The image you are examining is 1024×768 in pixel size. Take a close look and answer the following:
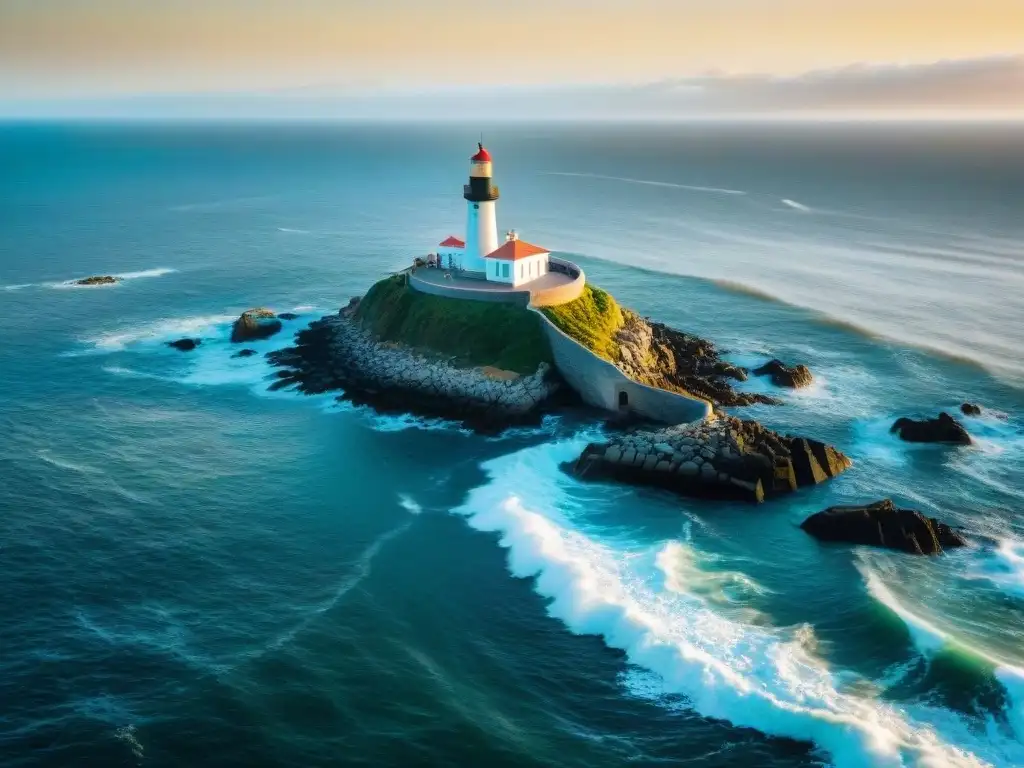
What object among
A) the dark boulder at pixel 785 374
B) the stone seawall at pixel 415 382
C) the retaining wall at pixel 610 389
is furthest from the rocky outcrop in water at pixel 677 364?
the stone seawall at pixel 415 382

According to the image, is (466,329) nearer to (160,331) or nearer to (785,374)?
(785,374)

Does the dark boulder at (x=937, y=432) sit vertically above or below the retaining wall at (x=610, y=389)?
below

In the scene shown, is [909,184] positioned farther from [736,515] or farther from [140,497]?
[140,497]

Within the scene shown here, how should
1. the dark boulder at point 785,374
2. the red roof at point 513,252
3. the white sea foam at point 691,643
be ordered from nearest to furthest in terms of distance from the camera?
the white sea foam at point 691,643
the dark boulder at point 785,374
the red roof at point 513,252

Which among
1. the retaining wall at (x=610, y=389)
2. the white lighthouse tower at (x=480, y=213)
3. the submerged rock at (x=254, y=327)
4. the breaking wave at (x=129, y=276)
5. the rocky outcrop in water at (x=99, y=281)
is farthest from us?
the rocky outcrop in water at (x=99, y=281)

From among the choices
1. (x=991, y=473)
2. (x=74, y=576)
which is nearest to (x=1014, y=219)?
(x=991, y=473)

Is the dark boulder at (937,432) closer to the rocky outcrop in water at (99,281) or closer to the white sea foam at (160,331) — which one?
the white sea foam at (160,331)

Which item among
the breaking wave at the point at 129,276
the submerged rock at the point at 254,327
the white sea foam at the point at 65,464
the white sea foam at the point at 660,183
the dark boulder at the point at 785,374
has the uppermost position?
the white sea foam at the point at 660,183
